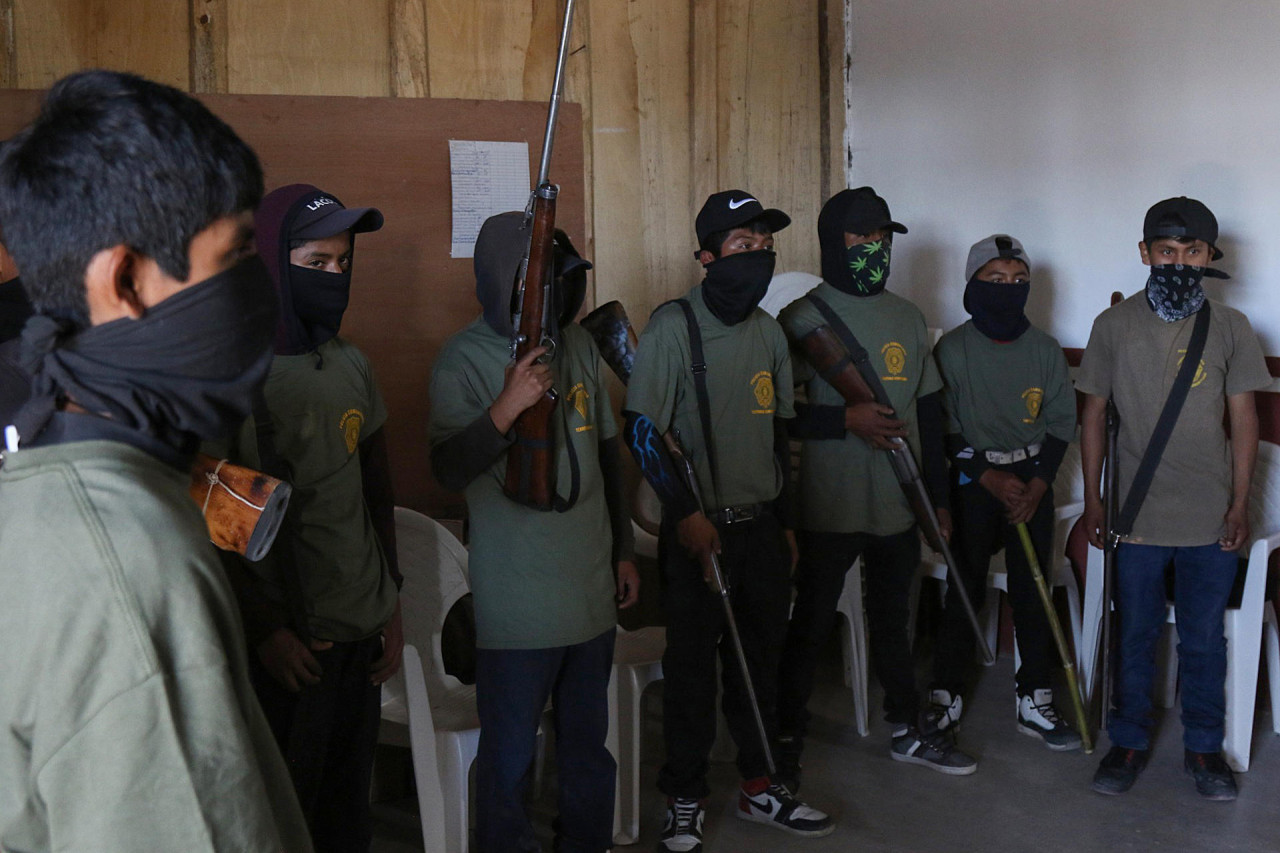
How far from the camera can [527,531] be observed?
221 cm

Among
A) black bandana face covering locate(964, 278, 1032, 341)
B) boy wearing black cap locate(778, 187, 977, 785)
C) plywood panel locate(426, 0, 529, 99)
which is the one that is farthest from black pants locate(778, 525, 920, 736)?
plywood panel locate(426, 0, 529, 99)

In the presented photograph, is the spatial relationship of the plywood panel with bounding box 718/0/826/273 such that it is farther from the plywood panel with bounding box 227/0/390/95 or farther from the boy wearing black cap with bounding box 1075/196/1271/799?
the boy wearing black cap with bounding box 1075/196/1271/799

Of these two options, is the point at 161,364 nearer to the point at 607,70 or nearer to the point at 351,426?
the point at 351,426

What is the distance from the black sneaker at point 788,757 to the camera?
295 centimetres

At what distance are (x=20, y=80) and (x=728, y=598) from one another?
2144mm

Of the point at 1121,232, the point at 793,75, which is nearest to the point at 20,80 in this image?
the point at 793,75

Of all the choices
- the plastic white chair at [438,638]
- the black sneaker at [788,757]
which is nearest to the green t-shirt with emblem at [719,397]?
the plastic white chair at [438,638]

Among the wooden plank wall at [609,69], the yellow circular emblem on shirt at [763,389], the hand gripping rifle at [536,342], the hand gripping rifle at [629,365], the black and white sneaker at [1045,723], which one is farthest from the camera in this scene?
the black and white sneaker at [1045,723]

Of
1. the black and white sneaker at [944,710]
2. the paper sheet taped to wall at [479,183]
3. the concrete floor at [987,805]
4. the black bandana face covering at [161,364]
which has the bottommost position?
the concrete floor at [987,805]

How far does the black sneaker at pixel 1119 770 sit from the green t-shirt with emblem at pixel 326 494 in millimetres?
2025

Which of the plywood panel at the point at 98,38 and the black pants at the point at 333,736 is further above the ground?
the plywood panel at the point at 98,38

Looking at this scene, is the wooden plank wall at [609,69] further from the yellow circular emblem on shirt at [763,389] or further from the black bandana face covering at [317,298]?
the black bandana face covering at [317,298]

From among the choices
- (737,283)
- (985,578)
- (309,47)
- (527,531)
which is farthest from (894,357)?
(309,47)

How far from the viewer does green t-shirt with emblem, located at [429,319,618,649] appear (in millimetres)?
2186
